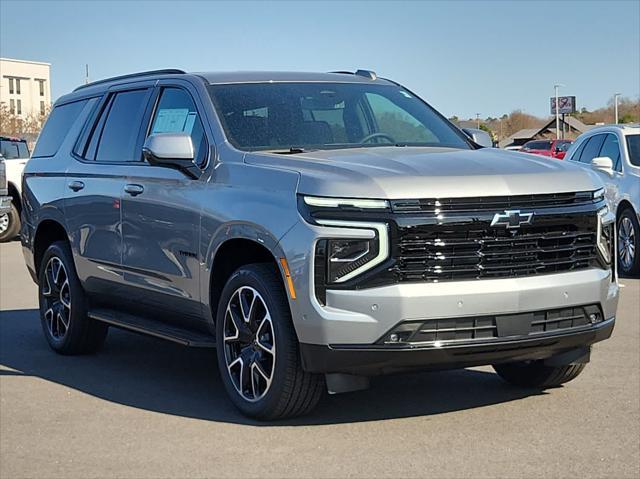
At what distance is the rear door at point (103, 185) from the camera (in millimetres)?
7492

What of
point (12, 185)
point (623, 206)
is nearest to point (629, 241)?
point (623, 206)

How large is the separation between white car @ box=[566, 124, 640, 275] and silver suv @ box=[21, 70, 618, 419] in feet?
18.0

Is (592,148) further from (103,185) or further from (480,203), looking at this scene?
(480,203)

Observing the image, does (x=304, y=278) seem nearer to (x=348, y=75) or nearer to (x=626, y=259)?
(x=348, y=75)

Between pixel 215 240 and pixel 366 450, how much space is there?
153cm

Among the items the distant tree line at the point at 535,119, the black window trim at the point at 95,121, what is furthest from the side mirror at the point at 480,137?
the distant tree line at the point at 535,119

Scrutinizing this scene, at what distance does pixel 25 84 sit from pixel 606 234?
14081cm

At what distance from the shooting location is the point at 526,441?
5598 mm

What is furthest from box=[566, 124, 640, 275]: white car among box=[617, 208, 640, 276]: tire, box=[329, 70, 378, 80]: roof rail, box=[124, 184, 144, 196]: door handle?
box=[124, 184, 144, 196]: door handle

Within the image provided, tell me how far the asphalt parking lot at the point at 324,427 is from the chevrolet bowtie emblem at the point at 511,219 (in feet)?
3.49

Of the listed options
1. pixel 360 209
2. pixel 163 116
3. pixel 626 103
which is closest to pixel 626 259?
pixel 163 116

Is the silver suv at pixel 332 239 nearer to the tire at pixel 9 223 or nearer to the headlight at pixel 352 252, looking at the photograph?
the headlight at pixel 352 252

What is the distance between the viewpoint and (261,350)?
6.02m

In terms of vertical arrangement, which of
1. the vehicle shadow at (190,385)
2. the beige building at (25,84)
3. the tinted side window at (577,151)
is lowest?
the vehicle shadow at (190,385)
